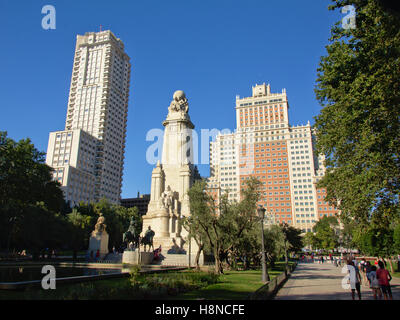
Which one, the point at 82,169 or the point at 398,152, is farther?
the point at 82,169

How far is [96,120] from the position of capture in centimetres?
11956

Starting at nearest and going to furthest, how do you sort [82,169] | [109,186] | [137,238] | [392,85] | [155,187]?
1. [392,85]
2. [137,238]
3. [155,187]
4. [82,169]
5. [109,186]

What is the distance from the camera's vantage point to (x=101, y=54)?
127688 millimetres

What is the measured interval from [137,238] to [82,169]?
80370 millimetres

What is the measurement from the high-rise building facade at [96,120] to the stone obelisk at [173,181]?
5360cm

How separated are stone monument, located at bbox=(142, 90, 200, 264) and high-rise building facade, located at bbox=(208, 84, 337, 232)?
69.0m

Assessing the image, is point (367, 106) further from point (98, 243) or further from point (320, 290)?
point (98, 243)

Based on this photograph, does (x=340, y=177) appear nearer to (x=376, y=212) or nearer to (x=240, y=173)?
(x=376, y=212)

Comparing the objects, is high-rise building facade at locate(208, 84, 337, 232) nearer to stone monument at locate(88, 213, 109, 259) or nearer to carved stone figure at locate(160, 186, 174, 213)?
carved stone figure at locate(160, 186, 174, 213)

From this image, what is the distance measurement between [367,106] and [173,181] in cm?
4162

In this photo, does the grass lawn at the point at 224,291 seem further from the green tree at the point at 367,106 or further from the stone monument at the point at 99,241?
the stone monument at the point at 99,241

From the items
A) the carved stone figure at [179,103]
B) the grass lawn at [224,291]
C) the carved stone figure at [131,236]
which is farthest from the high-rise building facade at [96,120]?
the grass lawn at [224,291]

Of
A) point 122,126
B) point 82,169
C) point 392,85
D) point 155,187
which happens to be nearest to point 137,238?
point 155,187

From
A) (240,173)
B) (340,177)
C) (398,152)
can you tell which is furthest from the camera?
(240,173)
